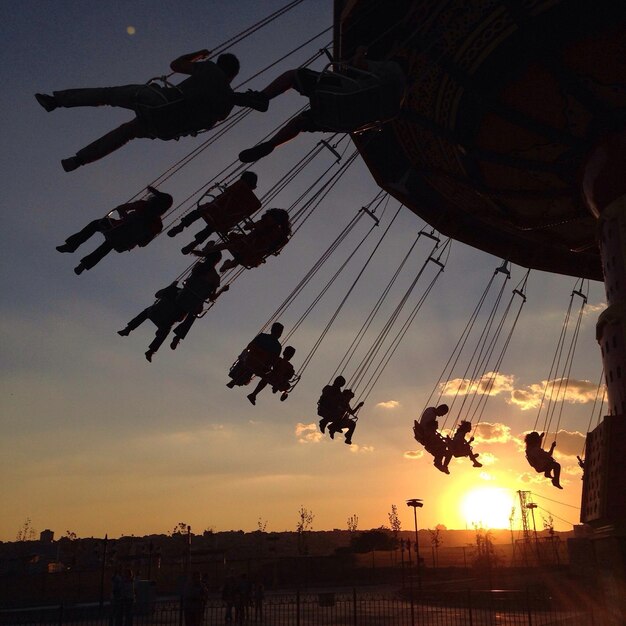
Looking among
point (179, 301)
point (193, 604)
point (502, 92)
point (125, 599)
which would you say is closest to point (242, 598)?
point (125, 599)

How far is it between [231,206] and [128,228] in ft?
5.55

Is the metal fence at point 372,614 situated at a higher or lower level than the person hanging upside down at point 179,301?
lower

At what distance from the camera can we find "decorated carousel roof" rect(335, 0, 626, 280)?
927 cm

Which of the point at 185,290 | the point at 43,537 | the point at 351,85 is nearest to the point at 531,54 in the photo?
the point at 351,85

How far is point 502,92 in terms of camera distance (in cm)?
1018

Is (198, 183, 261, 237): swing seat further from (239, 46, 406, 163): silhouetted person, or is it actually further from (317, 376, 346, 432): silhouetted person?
(317, 376, 346, 432): silhouetted person

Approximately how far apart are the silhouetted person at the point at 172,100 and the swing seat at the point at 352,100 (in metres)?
0.96

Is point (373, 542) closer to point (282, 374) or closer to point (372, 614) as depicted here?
point (372, 614)

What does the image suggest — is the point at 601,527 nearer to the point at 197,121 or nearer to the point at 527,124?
the point at 527,124

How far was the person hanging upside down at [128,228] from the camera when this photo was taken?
32.5 feet

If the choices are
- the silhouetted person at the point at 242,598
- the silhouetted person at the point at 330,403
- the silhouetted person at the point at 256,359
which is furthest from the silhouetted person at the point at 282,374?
the silhouetted person at the point at 242,598

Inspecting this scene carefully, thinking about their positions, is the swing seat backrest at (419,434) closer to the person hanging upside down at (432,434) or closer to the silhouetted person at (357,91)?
the person hanging upside down at (432,434)

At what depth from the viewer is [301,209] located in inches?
534

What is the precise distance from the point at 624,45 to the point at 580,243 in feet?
18.0
